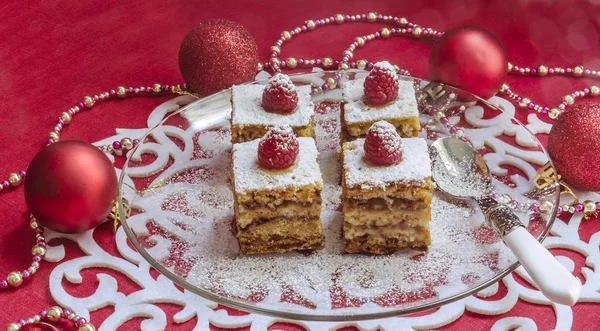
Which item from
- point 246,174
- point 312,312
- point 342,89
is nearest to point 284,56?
point 342,89

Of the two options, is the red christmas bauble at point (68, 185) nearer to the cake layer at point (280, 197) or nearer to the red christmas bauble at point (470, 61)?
the cake layer at point (280, 197)

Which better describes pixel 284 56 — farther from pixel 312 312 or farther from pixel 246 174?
pixel 312 312

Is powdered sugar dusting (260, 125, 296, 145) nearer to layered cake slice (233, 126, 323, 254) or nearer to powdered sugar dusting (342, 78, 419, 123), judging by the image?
layered cake slice (233, 126, 323, 254)

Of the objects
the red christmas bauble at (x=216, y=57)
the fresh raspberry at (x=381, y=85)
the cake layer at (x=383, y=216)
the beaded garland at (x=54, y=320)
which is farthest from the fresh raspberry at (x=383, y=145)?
the beaded garland at (x=54, y=320)

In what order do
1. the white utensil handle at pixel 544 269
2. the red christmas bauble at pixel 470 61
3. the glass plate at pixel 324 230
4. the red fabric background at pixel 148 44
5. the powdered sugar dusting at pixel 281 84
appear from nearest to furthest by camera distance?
the white utensil handle at pixel 544 269
the glass plate at pixel 324 230
the powdered sugar dusting at pixel 281 84
the red christmas bauble at pixel 470 61
the red fabric background at pixel 148 44

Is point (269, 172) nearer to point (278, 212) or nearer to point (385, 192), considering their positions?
point (278, 212)

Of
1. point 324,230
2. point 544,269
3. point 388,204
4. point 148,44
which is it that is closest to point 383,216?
point 388,204

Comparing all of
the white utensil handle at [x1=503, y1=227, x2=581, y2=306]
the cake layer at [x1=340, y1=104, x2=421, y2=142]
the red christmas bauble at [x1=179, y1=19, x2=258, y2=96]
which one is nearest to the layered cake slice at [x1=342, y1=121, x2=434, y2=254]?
the cake layer at [x1=340, y1=104, x2=421, y2=142]
